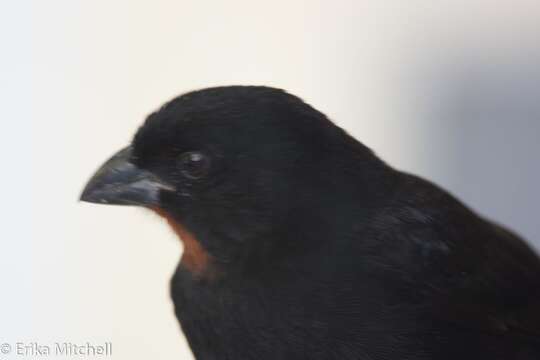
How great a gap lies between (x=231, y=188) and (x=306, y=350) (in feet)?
0.95

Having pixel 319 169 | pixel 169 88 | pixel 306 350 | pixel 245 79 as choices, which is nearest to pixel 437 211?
pixel 319 169

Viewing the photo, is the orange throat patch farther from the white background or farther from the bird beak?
the white background

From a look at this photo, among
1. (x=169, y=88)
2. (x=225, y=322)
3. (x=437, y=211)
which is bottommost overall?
(x=225, y=322)

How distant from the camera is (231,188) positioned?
4.77 ft

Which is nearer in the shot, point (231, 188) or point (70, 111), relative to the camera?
point (231, 188)

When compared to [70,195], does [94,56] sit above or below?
above

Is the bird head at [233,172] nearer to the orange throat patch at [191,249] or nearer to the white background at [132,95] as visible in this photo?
the orange throat patch at [191,249]

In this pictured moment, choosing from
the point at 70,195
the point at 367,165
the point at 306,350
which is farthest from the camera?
the point at 70,195

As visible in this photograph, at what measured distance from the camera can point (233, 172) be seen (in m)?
1.44

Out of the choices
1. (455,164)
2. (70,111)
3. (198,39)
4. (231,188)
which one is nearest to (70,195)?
(70,111)

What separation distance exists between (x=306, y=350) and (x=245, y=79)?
2.35 feet

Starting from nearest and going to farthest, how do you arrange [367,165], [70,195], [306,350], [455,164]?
1. [306,350]
2. [367,165]
3. [70,195]
4. [455,164]

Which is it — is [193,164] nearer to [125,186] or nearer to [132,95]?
[125,186]

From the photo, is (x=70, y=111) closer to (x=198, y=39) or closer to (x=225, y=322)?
(x=198, y=39)
